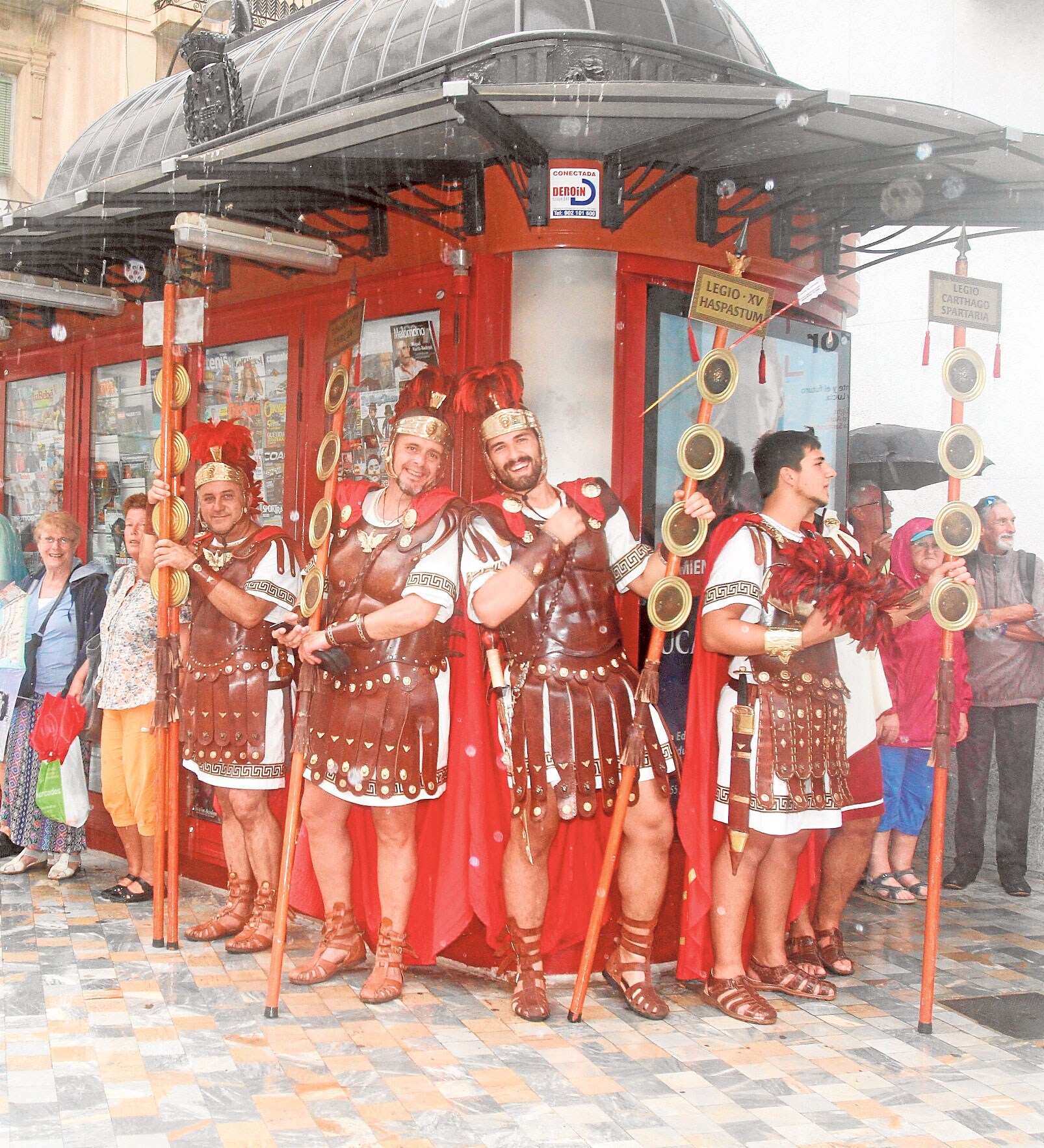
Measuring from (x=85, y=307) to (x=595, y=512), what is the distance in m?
3.69

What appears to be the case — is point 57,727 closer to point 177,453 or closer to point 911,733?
point 177,453

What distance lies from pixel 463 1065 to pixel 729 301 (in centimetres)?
263

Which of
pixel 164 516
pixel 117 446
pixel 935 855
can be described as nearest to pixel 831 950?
pixel 935 855

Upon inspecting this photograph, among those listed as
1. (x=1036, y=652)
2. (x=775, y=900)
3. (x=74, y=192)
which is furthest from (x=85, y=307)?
(x=1036, y=652)

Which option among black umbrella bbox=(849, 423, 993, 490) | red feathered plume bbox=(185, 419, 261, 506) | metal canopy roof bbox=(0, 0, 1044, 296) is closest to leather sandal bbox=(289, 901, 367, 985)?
red feathered plume bbox=(185, 419, 261, 506)

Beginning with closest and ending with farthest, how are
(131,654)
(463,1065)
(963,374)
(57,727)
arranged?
(463,1065) < (963,374) < (131,654) < (57,727)

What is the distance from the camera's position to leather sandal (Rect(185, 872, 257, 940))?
5.04 meters

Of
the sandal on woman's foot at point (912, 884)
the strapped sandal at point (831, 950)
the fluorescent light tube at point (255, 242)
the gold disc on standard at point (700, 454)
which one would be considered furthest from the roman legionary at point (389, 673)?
the sandal on woman's foot at point (912, 884)

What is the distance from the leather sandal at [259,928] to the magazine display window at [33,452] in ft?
10.7

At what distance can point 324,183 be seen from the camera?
475cm

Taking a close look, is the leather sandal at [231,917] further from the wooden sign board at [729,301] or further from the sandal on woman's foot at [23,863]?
the wooden sign board at [729,301]

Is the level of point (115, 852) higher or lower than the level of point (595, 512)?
lower

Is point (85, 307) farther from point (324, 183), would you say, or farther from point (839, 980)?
point (839, 980)

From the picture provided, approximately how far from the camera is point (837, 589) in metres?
4.20
